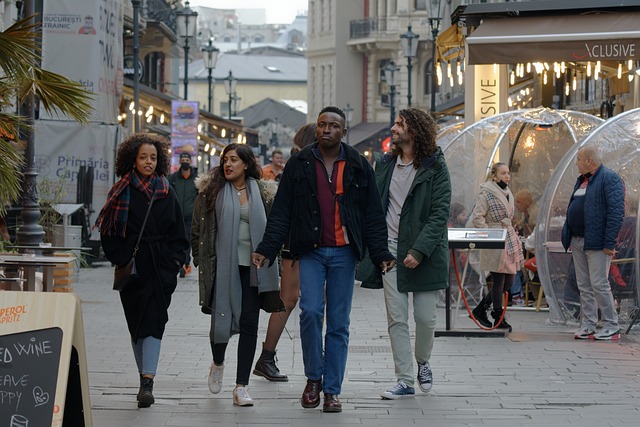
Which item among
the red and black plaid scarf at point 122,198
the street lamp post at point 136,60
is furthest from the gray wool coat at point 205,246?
the street lamp post at point 136,60

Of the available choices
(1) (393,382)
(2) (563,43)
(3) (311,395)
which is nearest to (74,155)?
(2) (563,43)

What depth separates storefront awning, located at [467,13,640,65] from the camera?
16.3 metres

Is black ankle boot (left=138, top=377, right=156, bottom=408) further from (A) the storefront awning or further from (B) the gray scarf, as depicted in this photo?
(A) the storefront awning

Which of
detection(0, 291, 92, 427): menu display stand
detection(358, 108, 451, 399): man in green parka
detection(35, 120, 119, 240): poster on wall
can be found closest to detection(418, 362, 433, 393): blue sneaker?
detection(358, 108, 451, 399): man in green parka

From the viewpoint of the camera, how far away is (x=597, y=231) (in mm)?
12188

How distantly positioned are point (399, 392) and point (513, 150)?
933cm

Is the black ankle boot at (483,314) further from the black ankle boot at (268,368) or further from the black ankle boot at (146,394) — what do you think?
the black ankle boot at (146,394)

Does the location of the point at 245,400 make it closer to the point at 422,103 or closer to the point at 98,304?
the point at 98,304

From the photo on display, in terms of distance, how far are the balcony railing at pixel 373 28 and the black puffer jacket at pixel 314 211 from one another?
72.0 metres

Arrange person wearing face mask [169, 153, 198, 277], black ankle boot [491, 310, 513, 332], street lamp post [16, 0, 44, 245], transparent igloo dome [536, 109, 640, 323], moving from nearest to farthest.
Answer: black ankle boot [491, 310, 513, 332] → transparent igloo dome [536, 109, 640, 323] → street lamp post [16, 0, 44, 245] → person wearing face mask [169, 153, 198, 277]

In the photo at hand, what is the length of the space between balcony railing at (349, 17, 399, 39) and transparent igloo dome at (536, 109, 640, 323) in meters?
66.4

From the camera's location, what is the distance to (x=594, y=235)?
40.0ft

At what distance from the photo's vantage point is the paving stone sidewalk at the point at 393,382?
8.26 metres

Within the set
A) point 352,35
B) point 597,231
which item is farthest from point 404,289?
point 352,35
